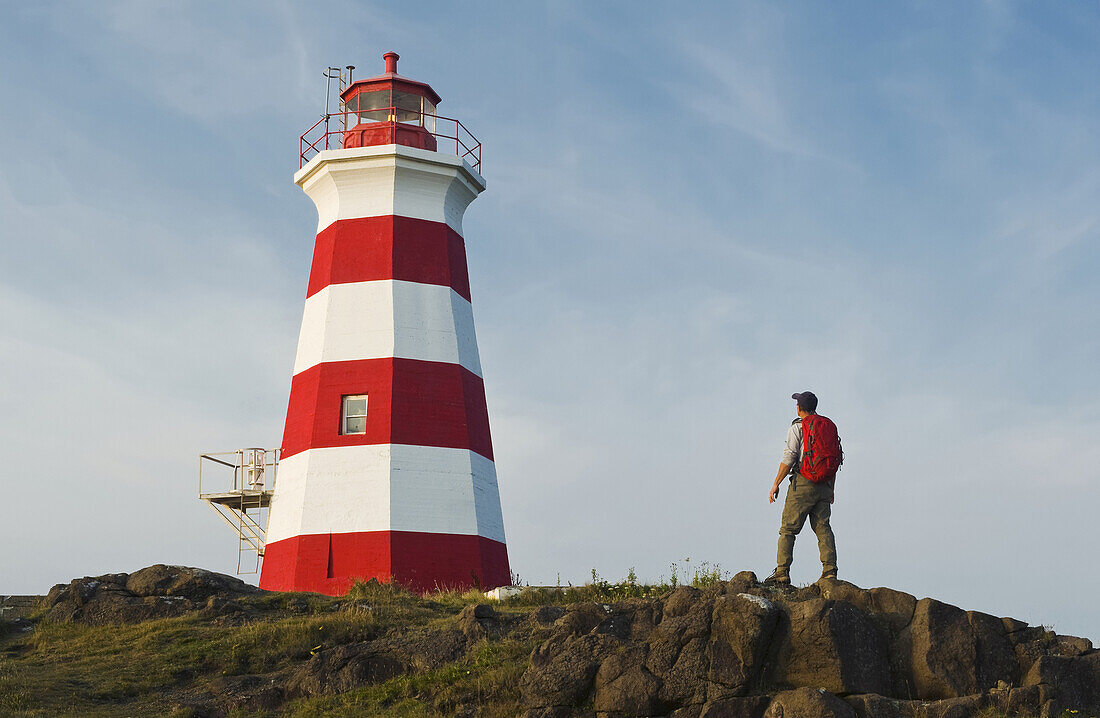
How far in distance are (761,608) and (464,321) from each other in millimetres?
12747

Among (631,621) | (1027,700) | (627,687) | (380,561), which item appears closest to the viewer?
(627,687)

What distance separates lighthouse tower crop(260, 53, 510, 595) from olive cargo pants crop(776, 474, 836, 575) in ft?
29.7

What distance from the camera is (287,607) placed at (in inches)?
654

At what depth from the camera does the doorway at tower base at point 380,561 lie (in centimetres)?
2100

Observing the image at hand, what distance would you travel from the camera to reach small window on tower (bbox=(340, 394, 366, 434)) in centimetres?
2212

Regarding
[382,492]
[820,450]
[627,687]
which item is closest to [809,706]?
[627,687]

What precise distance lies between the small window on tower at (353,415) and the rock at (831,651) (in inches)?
462

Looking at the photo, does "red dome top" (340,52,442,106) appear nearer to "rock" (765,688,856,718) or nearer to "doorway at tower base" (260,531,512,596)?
"doorway at tower base" (260,531,512,596)

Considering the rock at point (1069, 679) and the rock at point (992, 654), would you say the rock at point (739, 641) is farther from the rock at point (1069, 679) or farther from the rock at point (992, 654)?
the rock at point (1069, 679)

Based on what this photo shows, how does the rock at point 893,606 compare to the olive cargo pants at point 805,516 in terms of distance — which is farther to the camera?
the olive cargo pants at point 805,516

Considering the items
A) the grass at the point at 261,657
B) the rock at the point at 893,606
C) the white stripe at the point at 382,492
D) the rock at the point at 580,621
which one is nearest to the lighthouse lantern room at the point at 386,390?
the white stripe at the point at 382,492

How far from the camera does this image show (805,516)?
1362 centimetres

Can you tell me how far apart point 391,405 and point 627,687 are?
1133 cm

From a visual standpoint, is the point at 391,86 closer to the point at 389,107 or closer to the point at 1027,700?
the point at 389,107
